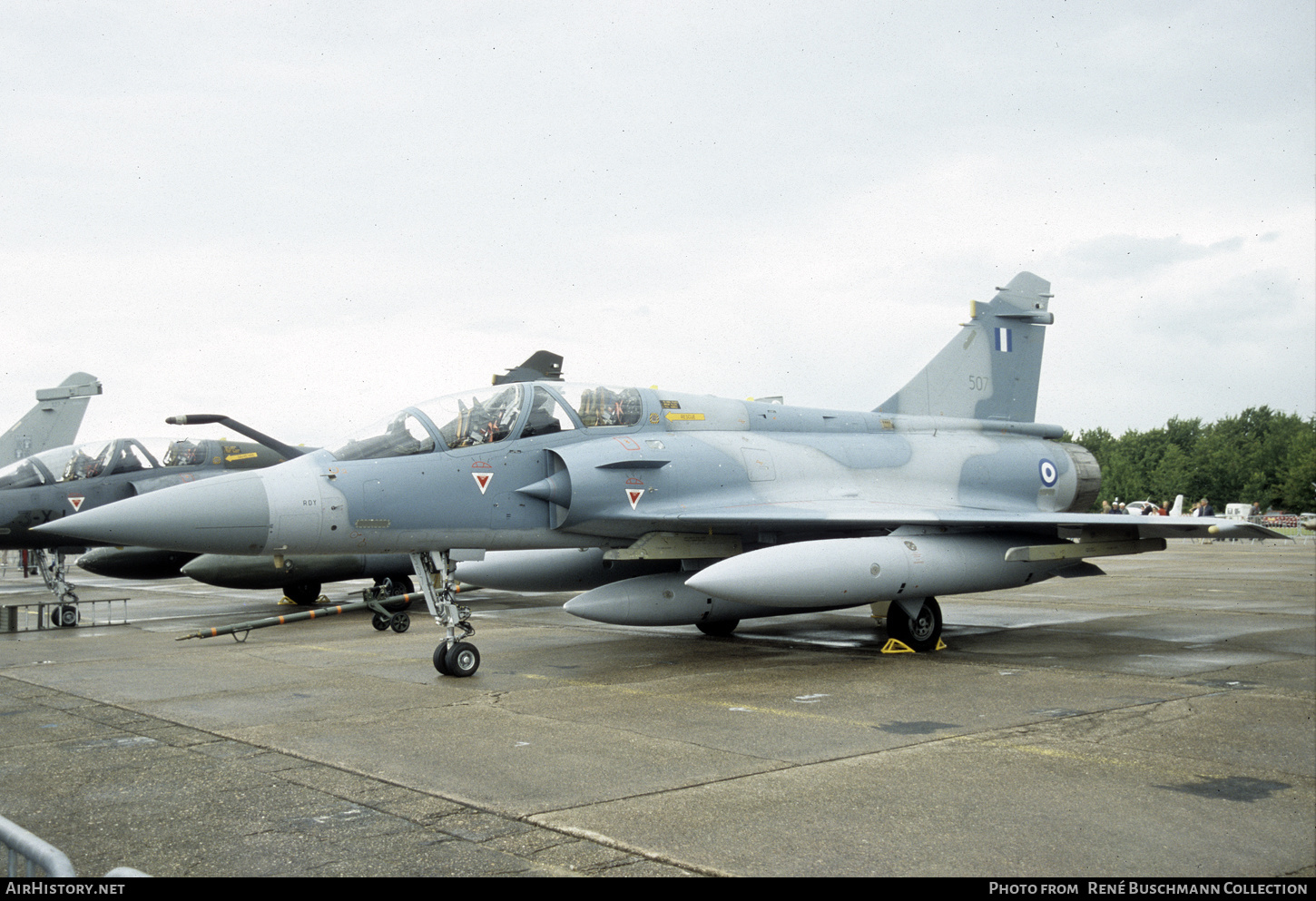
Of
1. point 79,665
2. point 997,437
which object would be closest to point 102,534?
point 79,665

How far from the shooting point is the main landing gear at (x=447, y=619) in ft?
28.6

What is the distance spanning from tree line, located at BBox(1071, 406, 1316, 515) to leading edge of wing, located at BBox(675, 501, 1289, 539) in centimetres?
5483

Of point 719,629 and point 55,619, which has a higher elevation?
point 719,629

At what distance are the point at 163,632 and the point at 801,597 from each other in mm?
9162

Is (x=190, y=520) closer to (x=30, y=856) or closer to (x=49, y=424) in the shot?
(x=30, y=856)

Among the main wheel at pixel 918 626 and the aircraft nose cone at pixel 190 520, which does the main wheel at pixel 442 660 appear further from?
the main wheel at pixel 918 626

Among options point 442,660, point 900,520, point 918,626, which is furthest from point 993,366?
point 442,660

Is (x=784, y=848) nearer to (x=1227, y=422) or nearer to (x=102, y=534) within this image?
(x=102, y=534)

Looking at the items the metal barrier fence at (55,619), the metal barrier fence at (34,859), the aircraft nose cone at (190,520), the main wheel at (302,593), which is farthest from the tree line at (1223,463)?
the metal barrier fence at (34,859)

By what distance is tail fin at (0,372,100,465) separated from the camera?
2389cm

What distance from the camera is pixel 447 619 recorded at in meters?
8.84

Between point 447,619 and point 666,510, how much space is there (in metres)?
2.30

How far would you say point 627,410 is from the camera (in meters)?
→ 10.1

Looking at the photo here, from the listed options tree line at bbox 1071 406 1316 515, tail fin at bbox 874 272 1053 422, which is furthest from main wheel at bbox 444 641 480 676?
tree line at bbox 1071 406 1316 515
